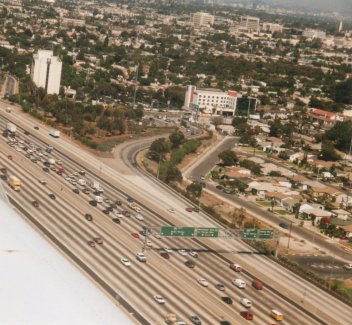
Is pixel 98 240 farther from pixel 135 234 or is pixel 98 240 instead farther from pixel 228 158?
pixel 228 158

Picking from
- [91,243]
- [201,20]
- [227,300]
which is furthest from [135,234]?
[201,20]

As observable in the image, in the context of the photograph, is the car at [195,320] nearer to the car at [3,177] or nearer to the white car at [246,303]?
the white car at [246,303]

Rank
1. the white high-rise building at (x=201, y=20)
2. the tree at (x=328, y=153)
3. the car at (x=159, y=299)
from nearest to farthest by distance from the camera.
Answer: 1. the car at (x=159, y=299)
2. the tree at (x=328, y=153)
3. the white high-rise building at (x=201, y=20)

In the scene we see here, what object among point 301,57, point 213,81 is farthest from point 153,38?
point 213,81

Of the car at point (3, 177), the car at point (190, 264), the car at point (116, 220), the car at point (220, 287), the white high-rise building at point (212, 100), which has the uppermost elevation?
the car at point (220, 287)

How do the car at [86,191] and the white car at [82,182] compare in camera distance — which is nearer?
the car at [86,191]

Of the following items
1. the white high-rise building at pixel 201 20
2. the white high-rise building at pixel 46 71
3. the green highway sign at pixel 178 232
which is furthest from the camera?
the white high-rise building at pixel 201 20

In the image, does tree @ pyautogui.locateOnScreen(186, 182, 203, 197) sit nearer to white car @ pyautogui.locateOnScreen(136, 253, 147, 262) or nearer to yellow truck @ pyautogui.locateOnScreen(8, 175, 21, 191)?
yellow truck @ pyautogui.locateOnScreen(8, 175, 21, 191)

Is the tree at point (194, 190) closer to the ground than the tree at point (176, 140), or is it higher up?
higher up

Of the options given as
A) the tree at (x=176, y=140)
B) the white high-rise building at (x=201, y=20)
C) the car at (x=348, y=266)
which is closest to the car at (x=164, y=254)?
the car at (x=348, y=266)
